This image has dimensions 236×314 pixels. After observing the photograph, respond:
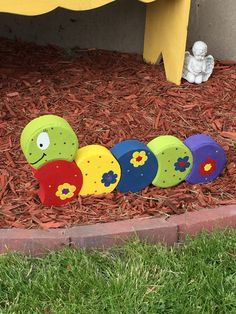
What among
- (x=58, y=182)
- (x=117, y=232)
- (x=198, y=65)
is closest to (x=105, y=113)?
(x=198, y=65)

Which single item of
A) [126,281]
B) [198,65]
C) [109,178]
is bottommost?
[126,281]

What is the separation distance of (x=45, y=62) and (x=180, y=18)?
1115mm

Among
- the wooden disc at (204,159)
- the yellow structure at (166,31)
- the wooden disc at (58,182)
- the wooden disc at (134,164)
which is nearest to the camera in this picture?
the wooden disc at (58,182)

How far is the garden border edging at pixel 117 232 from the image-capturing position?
2.93 metres

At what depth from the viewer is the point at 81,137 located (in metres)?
3.72

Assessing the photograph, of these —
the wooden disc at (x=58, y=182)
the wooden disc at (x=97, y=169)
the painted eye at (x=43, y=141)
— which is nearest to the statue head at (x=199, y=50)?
the wooden disc at (x=97, y=169)

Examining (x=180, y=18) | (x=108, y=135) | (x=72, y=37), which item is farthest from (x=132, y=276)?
(x=72, y=37)

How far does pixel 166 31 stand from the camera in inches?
174

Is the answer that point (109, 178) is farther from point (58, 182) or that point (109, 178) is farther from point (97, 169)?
point (58, 182)

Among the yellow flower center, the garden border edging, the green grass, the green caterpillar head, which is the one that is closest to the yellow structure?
the green caterpillar head

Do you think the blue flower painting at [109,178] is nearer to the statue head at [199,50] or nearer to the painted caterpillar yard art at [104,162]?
the painted caterpillar yard art at [104,162]

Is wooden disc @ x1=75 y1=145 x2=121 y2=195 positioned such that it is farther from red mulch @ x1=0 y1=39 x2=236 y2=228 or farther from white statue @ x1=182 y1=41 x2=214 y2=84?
white statue @ x1=182 y1=41 x2=214 y2=84

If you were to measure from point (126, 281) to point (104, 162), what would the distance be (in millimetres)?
706

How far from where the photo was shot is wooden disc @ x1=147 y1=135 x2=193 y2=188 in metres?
3.24
